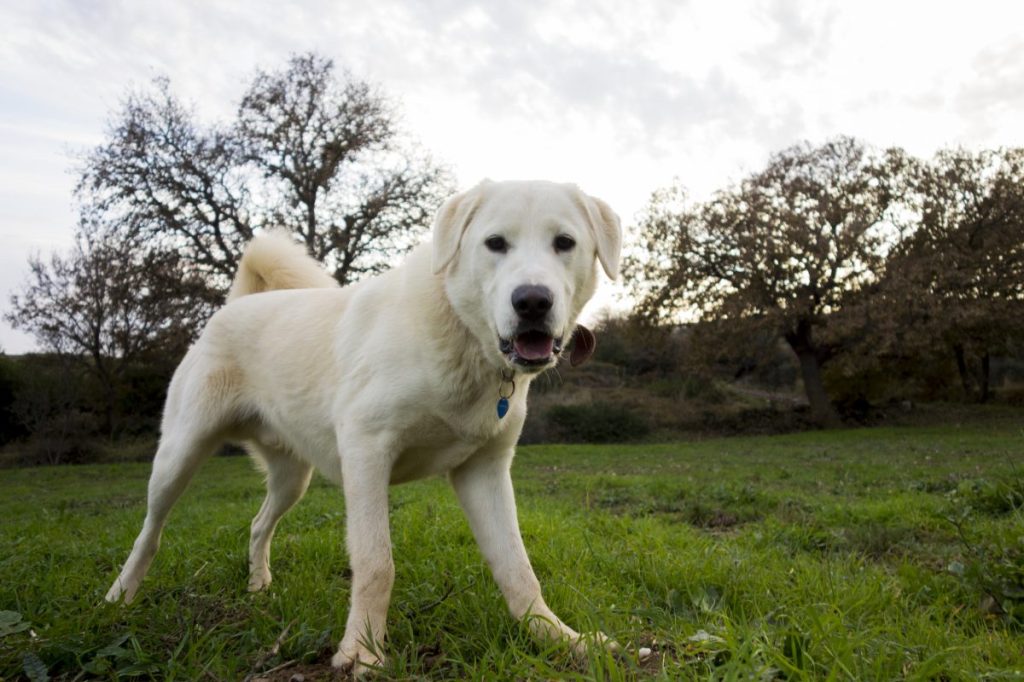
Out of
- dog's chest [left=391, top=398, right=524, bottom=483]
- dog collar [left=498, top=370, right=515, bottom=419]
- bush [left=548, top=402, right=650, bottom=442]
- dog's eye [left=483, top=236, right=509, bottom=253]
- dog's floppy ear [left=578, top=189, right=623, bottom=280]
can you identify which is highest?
dog's floppy ear [left=578, top=189, right=623, bottom=280]

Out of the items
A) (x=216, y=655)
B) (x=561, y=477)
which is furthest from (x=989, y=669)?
(x=561, y=477)

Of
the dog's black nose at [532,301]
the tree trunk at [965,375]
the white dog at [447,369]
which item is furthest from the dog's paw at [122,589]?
the tree trunk at [965,375]

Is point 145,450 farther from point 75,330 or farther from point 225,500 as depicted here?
point 225,500

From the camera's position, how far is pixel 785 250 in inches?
979

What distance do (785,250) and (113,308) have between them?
22.2 m

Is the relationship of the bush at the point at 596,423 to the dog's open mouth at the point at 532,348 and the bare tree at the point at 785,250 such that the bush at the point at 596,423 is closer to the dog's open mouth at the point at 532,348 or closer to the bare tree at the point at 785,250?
the bare tree at the point at 785,250

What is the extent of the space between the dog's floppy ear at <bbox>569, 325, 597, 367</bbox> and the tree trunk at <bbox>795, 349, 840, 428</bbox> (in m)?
25.3

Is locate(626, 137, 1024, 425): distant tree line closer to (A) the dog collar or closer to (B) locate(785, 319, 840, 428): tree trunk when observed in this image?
(B) locate(785, 319, 840, 428): tree trunk

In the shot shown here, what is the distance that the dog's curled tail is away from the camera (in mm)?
4746

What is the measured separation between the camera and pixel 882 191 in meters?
25.4

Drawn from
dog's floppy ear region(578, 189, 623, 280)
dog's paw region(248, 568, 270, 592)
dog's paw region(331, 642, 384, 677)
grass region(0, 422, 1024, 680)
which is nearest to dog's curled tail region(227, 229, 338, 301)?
grass region(0, 422, 1024, 680)

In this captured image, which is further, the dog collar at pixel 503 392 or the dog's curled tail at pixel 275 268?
the dog's curled tail at pixel 275 268

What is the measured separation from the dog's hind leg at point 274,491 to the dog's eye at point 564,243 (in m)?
2.22

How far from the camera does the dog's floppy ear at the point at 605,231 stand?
9.93 feet
